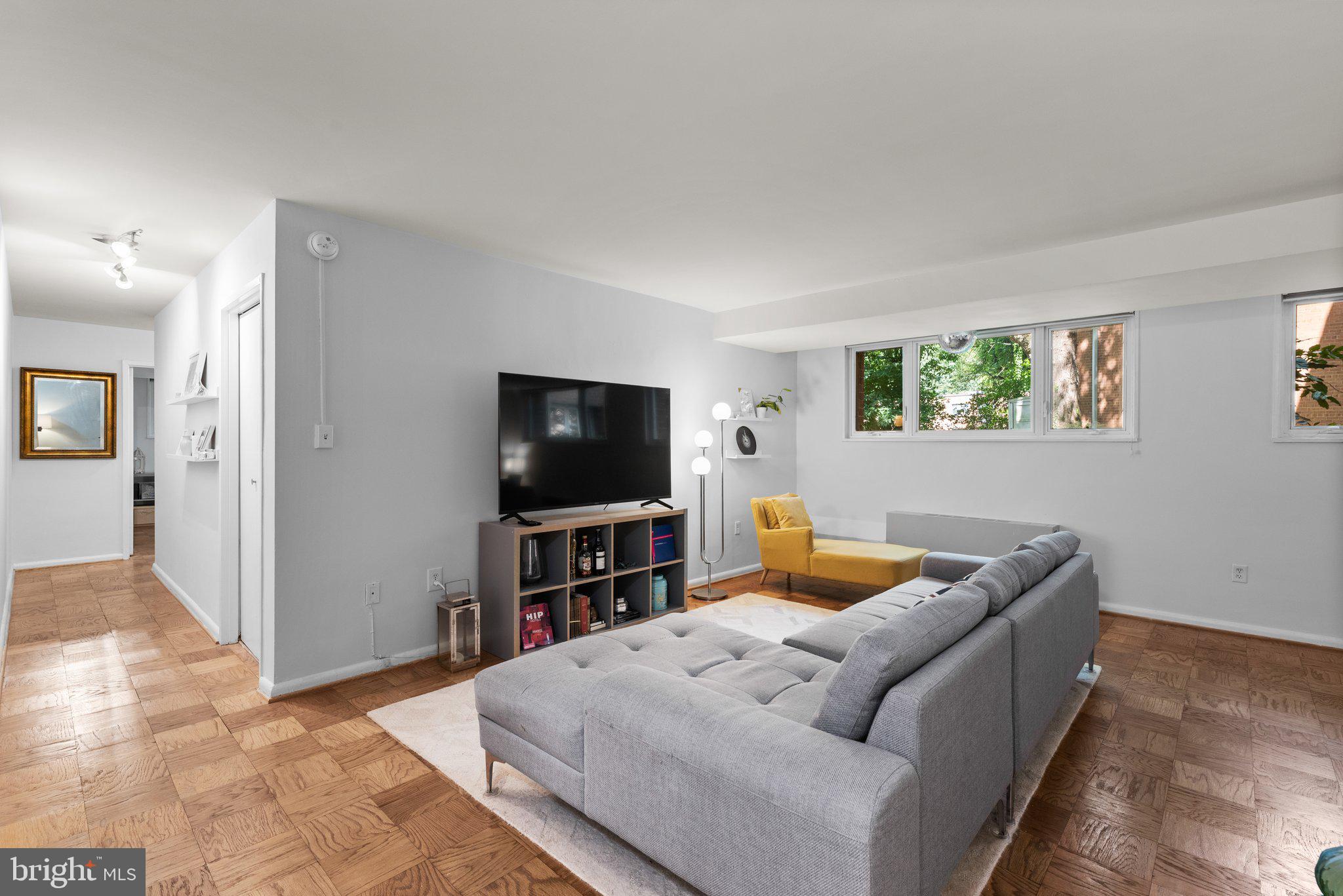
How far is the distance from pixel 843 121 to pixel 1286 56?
128 centimetres

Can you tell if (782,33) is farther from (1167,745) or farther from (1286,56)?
(1167,745)

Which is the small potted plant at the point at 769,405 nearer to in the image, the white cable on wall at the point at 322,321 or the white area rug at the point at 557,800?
the white area rug at the point at 557,800

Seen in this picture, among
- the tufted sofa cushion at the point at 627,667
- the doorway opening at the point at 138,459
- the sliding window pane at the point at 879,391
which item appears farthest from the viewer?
the doorway opening at the point at 138,459

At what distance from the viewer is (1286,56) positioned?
184 centimetres

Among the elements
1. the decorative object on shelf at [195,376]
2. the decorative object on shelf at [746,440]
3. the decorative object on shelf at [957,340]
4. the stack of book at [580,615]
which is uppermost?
the decorative object on shelf at [957,340]

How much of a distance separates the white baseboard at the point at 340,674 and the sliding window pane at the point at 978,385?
4396mm

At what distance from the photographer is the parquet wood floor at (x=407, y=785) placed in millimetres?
1782

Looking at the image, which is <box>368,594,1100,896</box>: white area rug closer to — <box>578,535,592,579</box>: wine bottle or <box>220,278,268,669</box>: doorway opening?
<box>578,535,592,579</box>: wine bottle

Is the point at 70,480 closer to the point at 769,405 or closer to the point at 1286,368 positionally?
the point at 769,405

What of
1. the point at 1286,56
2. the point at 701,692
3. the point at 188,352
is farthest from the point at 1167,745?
the point at 188,352

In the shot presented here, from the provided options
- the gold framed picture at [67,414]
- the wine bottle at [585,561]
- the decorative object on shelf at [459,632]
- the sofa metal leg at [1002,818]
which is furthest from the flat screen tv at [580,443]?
the gold framed picture at [67,414]

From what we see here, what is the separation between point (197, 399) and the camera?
4.14m

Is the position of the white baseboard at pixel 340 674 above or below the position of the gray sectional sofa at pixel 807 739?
below

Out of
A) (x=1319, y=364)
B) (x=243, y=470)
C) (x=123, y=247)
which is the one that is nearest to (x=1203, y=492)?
(x=1319, y=364)
